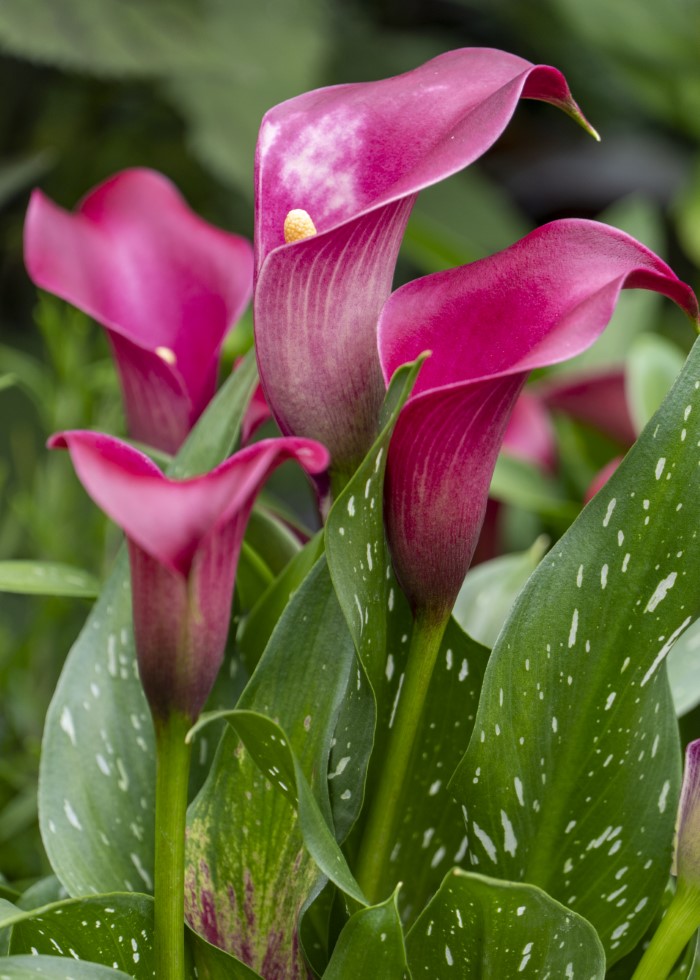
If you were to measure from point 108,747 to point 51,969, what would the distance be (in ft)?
0.30

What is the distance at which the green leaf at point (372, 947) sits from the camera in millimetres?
252

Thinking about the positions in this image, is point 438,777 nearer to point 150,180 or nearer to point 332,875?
point 332,875

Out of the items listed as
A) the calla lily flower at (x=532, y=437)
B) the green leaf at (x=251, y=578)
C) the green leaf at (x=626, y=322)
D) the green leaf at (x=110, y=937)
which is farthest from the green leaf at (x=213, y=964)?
the green leaf at (x=626, y=322)

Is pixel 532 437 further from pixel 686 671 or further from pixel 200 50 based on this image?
pixel 200 50

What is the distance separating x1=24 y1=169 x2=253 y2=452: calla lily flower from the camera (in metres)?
0.39

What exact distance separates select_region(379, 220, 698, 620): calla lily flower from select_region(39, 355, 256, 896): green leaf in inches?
3.1

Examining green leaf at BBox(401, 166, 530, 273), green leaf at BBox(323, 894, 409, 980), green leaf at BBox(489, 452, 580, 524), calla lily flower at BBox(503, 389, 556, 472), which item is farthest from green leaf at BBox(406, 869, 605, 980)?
green leaf at BBox(401, 166, 530, 273)

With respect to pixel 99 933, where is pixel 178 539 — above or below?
above

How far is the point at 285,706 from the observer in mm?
294

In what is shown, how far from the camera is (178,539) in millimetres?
217

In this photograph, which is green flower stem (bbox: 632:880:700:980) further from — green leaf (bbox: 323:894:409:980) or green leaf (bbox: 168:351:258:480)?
green leaf (bbox: 168:351:258:480)

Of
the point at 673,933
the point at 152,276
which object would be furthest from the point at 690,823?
the point at 152,276

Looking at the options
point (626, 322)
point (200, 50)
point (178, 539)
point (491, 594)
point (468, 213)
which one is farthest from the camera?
point (468, 213)

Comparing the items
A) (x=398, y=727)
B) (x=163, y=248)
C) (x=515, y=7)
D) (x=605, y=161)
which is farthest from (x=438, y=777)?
(x=605, y=161)
